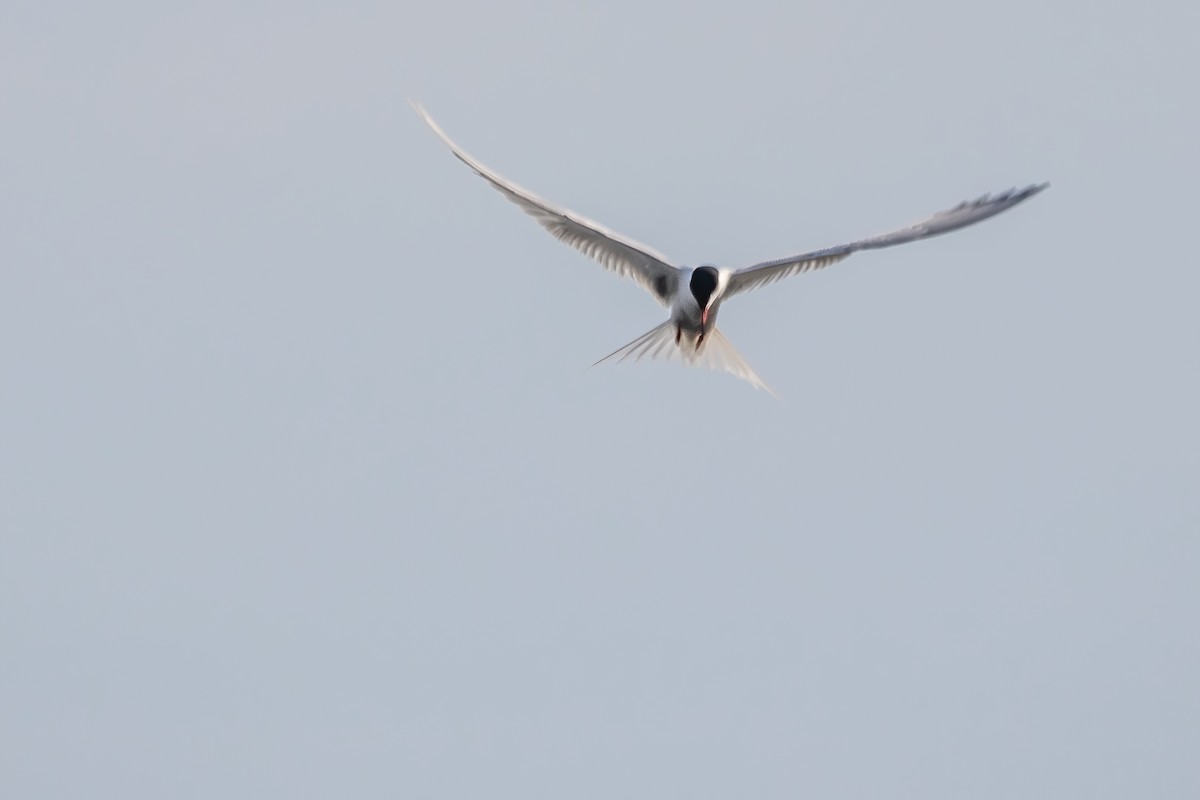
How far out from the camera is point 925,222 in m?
16.1

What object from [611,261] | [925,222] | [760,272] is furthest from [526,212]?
[925,222]

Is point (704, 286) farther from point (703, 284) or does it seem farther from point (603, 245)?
point (603, 245)

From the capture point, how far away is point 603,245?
18.1 m

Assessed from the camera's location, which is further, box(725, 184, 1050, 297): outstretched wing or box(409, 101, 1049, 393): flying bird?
box(409, 101, 1049, 393): flying bird

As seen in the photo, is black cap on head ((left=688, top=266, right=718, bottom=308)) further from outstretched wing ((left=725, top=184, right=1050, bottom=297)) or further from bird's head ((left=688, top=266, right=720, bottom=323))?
outstretched wing ((left=725, top=184, right=1050, bottom=297))

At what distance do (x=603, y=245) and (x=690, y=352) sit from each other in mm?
1258

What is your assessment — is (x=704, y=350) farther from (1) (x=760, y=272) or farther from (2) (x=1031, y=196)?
(2) (x=1031, y=196)

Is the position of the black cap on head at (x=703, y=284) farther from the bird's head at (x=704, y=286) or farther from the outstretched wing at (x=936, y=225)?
the outstretched wing at (x=936, y=225)

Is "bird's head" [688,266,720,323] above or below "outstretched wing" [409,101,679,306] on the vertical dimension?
below

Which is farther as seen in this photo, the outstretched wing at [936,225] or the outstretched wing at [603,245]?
the outstretched wing at [603,245]

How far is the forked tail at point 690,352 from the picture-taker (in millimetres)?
18203

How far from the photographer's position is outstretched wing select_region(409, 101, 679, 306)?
17359 mm

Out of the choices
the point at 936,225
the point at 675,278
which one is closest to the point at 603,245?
the point at 675,278

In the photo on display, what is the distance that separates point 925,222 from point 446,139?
3.79m
